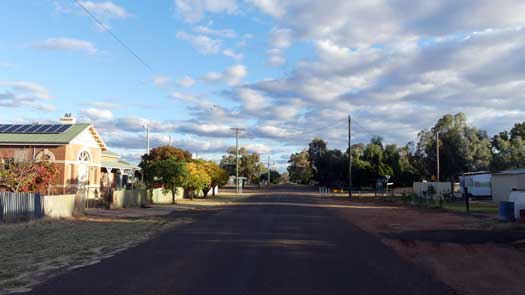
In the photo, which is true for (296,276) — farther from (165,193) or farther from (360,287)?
(165,193)

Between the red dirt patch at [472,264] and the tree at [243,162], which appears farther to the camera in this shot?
the tree at [243,162]

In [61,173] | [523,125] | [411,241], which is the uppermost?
[523,125]

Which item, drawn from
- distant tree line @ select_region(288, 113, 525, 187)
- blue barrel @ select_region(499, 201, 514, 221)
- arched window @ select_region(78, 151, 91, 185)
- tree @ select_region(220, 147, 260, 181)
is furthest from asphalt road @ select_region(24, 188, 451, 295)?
tree @ select_region(220, 147, 260, 181)

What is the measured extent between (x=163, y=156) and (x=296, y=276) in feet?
154

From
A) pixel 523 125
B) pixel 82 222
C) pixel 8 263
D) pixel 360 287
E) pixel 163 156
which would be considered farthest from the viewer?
pixel 523 125

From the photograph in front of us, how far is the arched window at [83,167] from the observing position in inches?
1526

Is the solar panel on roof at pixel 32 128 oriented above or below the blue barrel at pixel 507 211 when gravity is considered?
above

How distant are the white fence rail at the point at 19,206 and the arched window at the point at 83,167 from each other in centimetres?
1436

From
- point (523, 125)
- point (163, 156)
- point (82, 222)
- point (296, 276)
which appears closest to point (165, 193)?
point (163, 156)

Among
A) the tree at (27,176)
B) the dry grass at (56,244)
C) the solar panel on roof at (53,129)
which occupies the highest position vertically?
the solar panel on roof at (53,129)

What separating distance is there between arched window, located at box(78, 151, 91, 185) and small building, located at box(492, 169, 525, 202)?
34.8 meters

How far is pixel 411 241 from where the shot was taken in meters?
17.5

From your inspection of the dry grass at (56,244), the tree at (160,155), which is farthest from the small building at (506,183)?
the dry grass at (56,244)

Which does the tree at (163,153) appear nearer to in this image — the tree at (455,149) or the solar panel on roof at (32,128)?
the solar panel on roof at (32,128)
